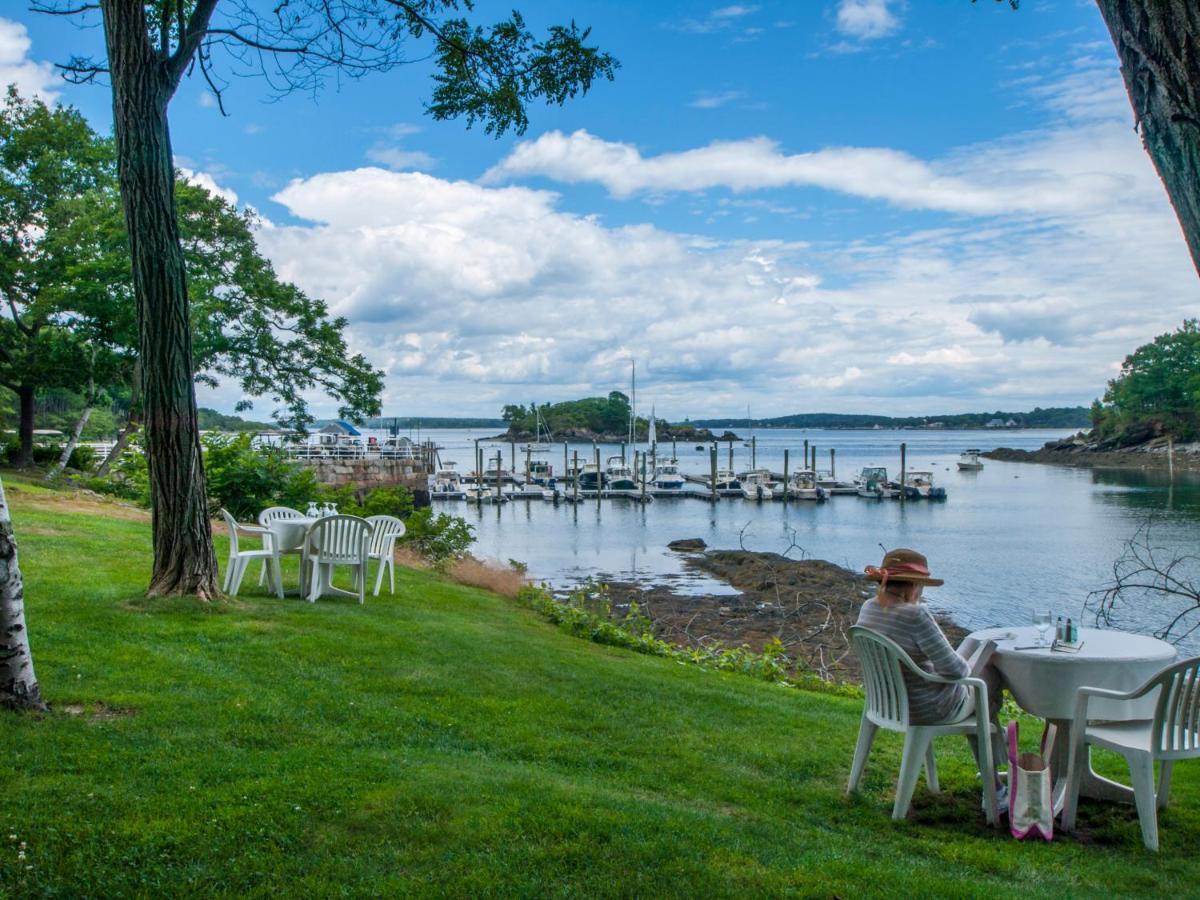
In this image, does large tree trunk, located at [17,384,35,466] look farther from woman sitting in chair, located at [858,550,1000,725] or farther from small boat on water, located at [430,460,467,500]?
small boat on water, located at [430,460,467,500]

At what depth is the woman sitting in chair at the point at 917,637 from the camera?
14.7ft

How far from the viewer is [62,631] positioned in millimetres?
6387

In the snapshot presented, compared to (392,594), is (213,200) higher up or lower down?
higher up

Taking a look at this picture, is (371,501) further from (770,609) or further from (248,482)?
(770,609)

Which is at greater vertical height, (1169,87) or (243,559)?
(1169,87)

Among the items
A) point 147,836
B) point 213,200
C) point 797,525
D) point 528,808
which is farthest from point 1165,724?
point 797,525

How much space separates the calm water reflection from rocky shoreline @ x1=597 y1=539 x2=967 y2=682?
6.23 feet

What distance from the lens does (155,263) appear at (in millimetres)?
7684

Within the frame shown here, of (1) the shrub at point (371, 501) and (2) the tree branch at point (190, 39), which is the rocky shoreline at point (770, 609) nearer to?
(1) the shrub at point (371, 501)

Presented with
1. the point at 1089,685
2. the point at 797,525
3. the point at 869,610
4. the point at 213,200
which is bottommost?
the point at 797,525

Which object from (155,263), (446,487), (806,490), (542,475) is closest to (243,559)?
(155,263)

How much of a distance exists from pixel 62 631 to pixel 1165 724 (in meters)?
6.69

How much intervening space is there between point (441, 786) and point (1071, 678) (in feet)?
10.1

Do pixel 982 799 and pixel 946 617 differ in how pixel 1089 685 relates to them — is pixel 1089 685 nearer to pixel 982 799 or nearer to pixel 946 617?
pixel 982 799
